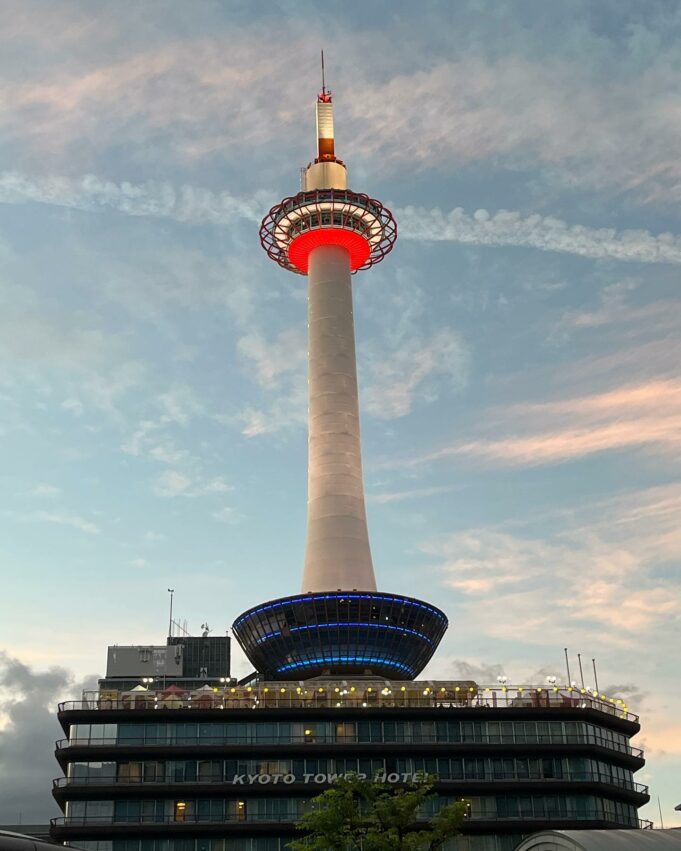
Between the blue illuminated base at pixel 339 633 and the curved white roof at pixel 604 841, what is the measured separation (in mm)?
63874

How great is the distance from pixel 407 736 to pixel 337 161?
10236 centimetres

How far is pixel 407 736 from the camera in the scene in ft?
429

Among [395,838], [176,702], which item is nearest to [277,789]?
[176,702]

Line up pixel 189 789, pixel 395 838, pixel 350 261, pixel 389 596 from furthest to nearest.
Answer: pixel 350 261 < pixel 389 596 < pixel 189 789 < pixel 395 838

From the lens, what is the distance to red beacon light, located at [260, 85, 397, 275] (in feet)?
595

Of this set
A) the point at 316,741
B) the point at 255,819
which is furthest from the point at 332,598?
the point at 255,819

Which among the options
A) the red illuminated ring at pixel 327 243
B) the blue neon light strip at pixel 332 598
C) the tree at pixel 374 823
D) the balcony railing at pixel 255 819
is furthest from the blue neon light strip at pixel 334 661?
the red illuminated ring at pixel 327 243

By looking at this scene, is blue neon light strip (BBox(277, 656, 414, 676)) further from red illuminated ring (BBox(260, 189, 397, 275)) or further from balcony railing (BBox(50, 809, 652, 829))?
red illuminated ring (BBox(260, 189, 397, 275))

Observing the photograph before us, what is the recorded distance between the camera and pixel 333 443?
6590 inches

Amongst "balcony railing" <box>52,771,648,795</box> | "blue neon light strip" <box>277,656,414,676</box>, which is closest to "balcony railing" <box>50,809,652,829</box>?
"balcony railing" <box>52,771,648,795</box>

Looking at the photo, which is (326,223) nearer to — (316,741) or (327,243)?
(327,243)

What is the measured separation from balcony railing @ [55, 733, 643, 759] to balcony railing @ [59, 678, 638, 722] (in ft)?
11.5

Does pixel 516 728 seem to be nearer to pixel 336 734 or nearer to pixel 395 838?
pixel 336 734

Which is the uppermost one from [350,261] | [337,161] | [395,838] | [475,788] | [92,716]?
[337,161]
